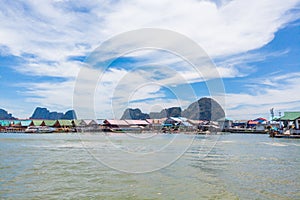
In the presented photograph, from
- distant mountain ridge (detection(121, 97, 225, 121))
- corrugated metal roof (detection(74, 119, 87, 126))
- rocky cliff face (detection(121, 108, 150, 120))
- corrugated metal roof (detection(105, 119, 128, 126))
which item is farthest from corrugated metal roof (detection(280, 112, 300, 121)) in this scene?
corrugated metal roof (detection(74, 119, 87, 126))

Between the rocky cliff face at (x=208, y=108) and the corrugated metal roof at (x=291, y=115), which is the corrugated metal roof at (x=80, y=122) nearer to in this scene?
the rocky cliff face at (x=208, y=108)

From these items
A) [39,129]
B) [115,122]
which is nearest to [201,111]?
[115,122]

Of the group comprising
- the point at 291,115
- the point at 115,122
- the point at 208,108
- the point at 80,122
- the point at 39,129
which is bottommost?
the point at 39,129

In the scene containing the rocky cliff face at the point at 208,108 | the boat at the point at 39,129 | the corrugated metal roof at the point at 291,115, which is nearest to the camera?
the rocky cliff face at the point at 208,108

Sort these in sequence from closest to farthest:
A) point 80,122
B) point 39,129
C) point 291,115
A: 1. point 291,115
2. point 39,129
3. point 80,122

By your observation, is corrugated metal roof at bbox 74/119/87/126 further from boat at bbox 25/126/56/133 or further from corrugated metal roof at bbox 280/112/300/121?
corrugated metal roof at bbox 280/112/300/121

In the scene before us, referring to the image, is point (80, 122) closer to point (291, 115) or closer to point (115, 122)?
point (115, 122)

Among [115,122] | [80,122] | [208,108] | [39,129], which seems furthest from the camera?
[80,122]

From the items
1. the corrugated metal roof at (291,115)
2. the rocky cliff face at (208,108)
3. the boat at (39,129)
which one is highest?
the rocky cliff face at (208,108)

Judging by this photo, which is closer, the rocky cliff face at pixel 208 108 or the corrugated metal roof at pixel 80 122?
the rocky cliff face at pixel 208 108

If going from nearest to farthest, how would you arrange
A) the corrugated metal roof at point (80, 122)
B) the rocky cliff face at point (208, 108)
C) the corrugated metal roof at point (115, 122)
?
the rocky cliff face at point (208, 108), the corrugated metal roof at point (80, 122), the corrugated metal roof at point (115, 122)

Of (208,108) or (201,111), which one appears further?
(201,111)

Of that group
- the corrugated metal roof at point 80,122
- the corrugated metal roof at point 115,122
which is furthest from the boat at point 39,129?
the corrugated metal roof at point 115,122

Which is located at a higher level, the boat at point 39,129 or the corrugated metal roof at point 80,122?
the corrugated metal roof at point 80,122
